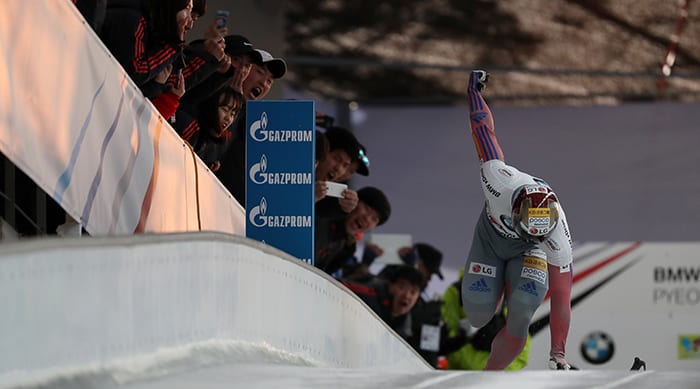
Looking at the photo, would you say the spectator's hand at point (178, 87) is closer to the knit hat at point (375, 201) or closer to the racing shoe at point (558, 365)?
the racing shoe at point (558, 365)

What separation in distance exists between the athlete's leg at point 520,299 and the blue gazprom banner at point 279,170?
4.80 ft

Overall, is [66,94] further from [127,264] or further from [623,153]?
[623,153]

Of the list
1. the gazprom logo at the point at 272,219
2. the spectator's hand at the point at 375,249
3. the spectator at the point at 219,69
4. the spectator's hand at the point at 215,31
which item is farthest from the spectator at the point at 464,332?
the spectator's hand at the point at 215,31

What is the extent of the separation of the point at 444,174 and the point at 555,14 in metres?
A: 2.96

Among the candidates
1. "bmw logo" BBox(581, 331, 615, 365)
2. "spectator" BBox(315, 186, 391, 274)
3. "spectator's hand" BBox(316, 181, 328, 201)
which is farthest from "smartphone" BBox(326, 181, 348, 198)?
"bmw logo" BBox(581, 331, 615, 365)

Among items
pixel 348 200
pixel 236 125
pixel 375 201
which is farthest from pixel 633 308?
pixel 236 125

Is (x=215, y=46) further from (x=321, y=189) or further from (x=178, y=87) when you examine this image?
(x=321, y=189)

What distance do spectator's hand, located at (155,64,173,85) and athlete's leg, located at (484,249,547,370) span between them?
2327mm

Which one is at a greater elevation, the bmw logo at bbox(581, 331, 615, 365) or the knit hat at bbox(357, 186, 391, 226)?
the knit hat at bbox(357, 186, 391, 226)

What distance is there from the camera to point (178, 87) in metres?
5.51

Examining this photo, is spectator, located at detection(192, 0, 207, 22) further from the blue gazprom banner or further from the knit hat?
the knit hat

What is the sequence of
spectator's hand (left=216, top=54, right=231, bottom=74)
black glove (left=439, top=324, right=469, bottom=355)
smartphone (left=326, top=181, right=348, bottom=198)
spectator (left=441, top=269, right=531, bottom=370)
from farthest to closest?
black glove (left=439, top=324, right=469, bottom=355) → spectator (left=441, top=269, right=531, bottom=370) → smartphone (left=326, top=181, right=348, bottom=198) → spectator's hand (left=216, top=54, right=231, bottom=74)

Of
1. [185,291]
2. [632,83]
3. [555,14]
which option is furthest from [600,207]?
[185,291]

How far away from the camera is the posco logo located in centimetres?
552
